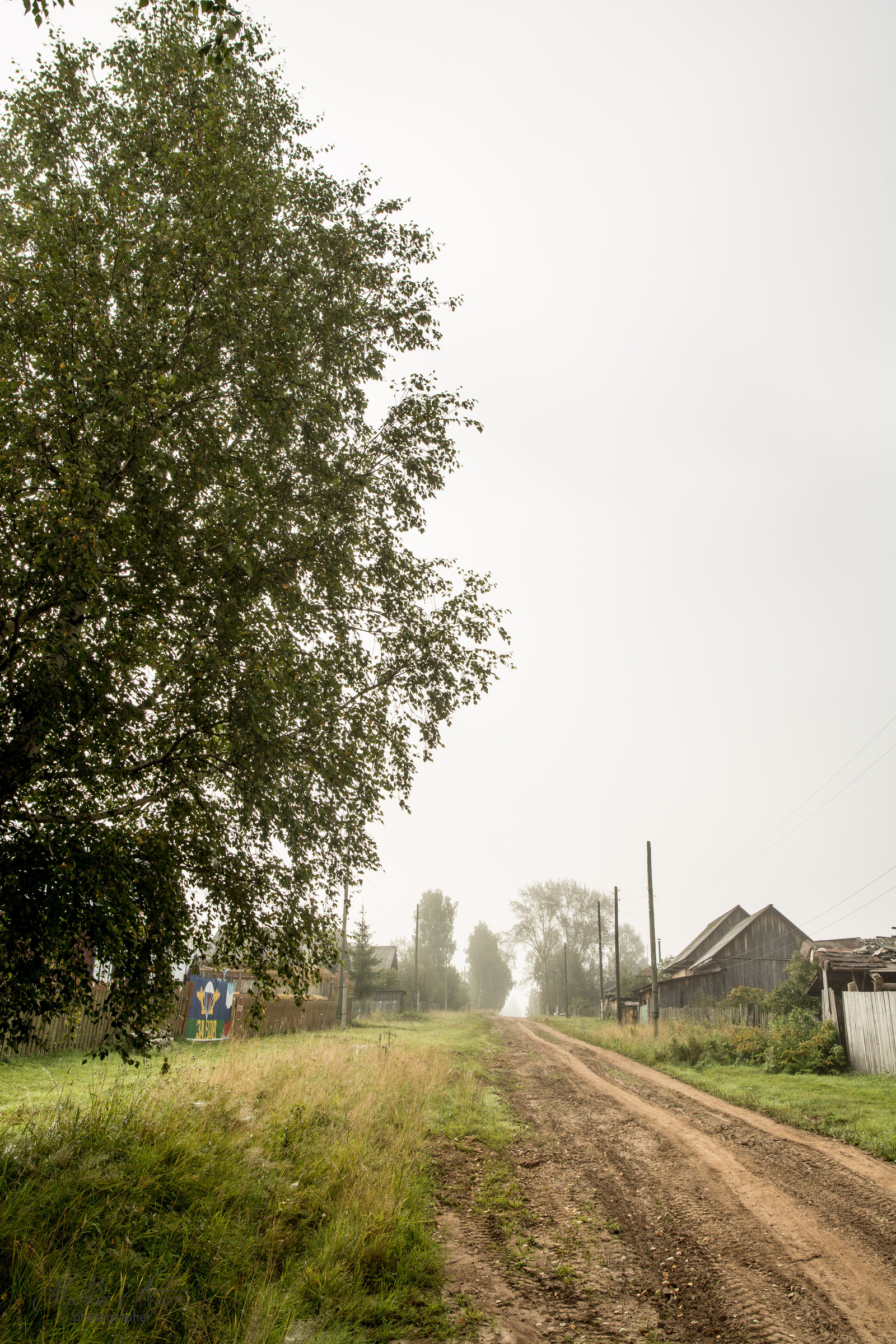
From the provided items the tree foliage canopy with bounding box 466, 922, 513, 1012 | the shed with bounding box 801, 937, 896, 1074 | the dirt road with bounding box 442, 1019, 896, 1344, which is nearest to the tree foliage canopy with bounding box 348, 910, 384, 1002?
the shed with bounding box 801, 937, 896, 1074

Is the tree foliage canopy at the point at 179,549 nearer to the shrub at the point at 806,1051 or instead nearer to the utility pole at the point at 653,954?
the shrub at the point at 806,1051

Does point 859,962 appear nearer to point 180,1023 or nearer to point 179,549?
point 180,1023

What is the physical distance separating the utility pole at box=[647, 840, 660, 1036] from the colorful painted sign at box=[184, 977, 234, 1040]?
15.1 meters

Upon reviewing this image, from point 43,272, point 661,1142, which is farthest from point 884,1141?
point 43,272

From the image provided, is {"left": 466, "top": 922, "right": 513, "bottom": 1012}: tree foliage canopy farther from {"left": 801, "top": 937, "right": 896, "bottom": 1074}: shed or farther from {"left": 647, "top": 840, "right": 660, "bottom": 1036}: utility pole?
{"left": 801, "top": 937, "right": 896, "bottom": 1074}: shed

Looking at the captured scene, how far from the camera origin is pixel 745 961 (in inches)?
1524

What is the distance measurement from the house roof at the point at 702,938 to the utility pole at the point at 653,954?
18718mm

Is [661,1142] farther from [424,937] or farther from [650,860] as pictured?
[424,937]

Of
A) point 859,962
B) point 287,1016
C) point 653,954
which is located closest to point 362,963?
point 287,1016

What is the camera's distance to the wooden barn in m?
38.7

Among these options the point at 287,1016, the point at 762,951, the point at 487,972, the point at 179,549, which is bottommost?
the point at 487,972

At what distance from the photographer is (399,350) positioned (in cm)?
1030

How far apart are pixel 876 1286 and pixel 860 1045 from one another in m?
15.0

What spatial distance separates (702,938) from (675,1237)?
4780 centimetres
